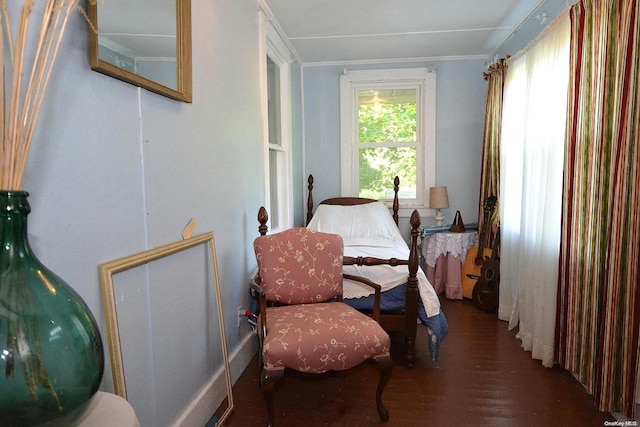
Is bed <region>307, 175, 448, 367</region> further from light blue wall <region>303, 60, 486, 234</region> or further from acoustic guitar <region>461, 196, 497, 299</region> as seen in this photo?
light blue wall <region>303, 60, 486, 234</region>

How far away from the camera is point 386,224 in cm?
387

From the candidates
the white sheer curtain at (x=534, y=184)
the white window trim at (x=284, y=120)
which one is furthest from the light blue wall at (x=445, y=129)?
the white sheer curtain at (x=534, y=184)

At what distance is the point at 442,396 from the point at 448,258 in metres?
1.94

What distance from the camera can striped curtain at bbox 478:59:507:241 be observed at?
3543 mm

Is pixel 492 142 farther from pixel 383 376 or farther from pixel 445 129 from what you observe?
pixel 383 376

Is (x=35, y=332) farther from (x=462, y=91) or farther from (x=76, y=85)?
(x=462, y=91)

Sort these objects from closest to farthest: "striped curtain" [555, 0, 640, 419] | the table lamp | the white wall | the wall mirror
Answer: the white wall → the wall mirror → "striped curtain" [555, 0, 640, 419] → the table lamp

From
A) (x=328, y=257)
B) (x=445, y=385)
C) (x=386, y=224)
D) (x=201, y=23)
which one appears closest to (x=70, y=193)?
(x=201, y=23)

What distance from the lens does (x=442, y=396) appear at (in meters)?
2.17

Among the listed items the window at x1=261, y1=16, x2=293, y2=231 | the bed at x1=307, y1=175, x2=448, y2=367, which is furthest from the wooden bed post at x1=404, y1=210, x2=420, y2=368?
the window at x1=261, y1=16, x2=293, y2=231

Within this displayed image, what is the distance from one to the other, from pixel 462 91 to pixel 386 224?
1.71 meters

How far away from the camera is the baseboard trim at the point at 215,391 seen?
1.75m

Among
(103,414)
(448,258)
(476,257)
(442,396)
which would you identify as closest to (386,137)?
(448,258)

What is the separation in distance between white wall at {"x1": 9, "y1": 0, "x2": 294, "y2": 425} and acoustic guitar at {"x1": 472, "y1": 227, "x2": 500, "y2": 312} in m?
2.17
